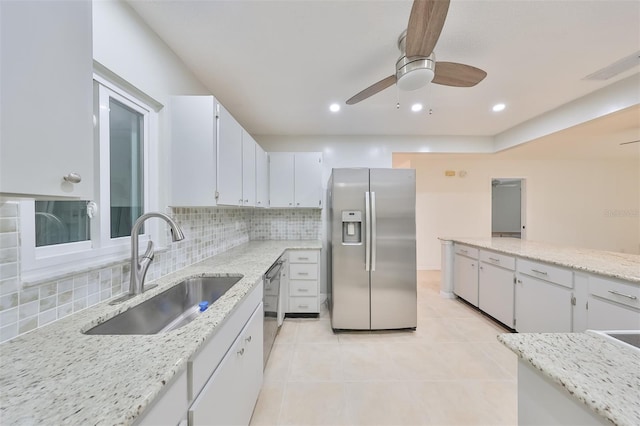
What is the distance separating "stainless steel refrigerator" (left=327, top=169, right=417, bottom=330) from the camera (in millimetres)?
2537

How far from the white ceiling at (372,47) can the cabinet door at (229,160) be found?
1.55ft

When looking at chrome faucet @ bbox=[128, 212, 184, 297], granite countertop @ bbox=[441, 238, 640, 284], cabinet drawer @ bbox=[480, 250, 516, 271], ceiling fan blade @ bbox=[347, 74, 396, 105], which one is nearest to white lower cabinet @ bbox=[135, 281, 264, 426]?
chrome faucet @ bbox=[128, 212, 184, 297]

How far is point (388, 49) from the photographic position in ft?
5.34

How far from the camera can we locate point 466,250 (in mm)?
3150

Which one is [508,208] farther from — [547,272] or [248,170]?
[248,170]

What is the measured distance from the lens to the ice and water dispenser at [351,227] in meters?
2.57

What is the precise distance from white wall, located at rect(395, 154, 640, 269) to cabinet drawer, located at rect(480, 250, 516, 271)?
234 cm

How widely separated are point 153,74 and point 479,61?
2.34 m

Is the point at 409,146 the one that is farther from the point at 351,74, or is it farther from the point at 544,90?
the point at 351,74

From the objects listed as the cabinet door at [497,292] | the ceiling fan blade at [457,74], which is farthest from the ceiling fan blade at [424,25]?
the cabinet door at [497,292]

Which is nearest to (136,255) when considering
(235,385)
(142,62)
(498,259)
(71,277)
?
(71,277)

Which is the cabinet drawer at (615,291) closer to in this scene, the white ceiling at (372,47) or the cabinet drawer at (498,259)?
the cabinet drawer at (498,259)

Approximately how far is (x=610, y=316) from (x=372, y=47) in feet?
8.28

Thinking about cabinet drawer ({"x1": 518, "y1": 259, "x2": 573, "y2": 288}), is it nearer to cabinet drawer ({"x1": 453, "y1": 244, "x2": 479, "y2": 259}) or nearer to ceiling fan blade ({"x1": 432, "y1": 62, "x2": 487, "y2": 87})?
cabinet drawer ({"x1": 453, "y1": 244, "x2": 479, "y2": 259})
